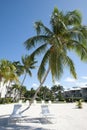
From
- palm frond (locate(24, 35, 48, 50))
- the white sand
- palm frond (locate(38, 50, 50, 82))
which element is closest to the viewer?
the white sand

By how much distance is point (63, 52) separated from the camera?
12.7 meters

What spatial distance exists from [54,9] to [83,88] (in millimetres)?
62012

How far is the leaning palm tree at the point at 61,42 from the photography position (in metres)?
13.0

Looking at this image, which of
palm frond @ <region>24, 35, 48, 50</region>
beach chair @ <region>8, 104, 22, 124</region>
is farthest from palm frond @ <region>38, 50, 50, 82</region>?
beach chair @ <region>8, 104, 22, 124</region>

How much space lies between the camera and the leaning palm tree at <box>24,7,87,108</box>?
42.5ft

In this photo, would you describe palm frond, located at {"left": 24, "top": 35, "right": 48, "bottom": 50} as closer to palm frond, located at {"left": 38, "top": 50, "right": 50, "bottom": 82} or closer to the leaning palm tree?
the leaning palm tree

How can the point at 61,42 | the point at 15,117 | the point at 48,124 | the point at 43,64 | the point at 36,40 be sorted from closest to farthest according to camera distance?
the point at 48,124
the point at 15,117
the point at 61,42
the point at 43,64
the point at 36,40

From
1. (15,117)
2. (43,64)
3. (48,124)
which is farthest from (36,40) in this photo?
(48,124)

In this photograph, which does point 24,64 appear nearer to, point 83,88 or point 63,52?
point 63,52

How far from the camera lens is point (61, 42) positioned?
A: 13352mm

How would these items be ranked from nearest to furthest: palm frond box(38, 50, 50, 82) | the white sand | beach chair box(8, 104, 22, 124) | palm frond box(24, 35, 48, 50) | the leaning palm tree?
1. the white sand
2. beach chair box(8, 104, 22, 124)
3. the leaning palm tree
4. palm frond box(38, 50, 50, 82)
5. palm frond box(24, 35, 48, 50)

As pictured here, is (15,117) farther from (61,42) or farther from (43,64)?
(61,42)

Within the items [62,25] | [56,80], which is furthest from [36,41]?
[56,80]

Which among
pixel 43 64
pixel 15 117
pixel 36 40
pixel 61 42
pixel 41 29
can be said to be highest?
pixel 41 29
